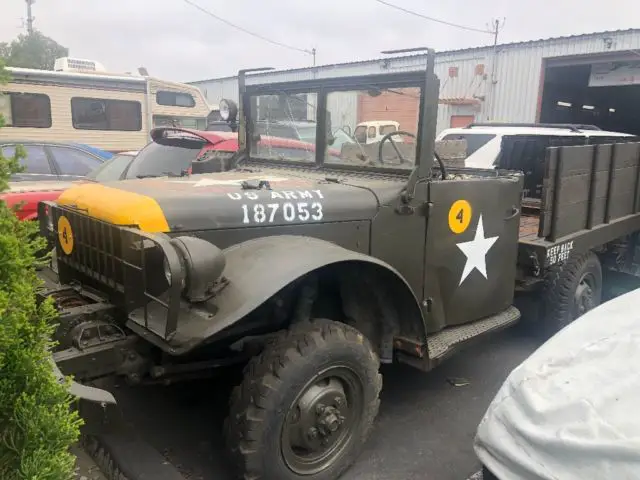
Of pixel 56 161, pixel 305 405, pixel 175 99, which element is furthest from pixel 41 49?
pixel 305 405

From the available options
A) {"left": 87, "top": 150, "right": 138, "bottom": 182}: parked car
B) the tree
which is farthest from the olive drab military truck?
the tree

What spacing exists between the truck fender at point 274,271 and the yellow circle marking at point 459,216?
2.25 ft

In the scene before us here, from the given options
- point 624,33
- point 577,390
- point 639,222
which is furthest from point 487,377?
point 624,33

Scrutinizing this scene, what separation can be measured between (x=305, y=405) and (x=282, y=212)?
3.29 ft

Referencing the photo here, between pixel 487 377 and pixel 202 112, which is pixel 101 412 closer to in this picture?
pixel 487 377

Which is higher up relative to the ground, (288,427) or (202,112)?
(202,112)

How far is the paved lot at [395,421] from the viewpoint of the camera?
3.29m

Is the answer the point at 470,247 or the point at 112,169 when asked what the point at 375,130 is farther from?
the point at 112,169

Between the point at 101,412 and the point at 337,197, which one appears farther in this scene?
the point at 337,197

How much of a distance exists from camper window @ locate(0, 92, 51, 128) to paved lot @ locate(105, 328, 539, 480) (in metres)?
10.0

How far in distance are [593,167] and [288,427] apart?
3559 mm

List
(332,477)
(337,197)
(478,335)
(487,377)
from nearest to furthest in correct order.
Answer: (332,477) → (337,197) → (478,335) → (487,377)

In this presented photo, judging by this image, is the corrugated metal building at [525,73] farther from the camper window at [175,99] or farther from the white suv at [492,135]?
the white suv at [492,135]

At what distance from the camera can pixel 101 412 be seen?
2.21 meters
